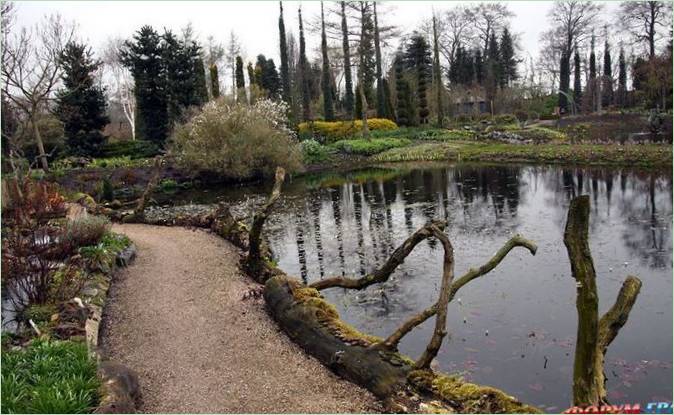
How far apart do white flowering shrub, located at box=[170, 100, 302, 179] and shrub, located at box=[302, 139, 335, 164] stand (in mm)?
5871

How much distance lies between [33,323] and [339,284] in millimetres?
3544

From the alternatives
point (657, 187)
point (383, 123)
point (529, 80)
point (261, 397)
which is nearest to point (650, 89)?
point (383, 123)

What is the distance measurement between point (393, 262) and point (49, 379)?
3.67 meters

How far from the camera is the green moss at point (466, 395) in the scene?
450 cm

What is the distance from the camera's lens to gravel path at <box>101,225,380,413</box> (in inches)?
204

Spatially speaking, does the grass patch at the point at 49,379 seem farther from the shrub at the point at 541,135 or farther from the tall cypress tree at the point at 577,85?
the tall cypress tree at the point at 577,85

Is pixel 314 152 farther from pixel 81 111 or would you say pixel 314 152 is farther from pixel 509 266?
pixel 509 266

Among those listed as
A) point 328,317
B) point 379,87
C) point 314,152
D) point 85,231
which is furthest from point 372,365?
point 379,87

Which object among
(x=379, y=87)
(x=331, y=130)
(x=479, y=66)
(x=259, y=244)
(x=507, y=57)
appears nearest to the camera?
(x=259, y=244)

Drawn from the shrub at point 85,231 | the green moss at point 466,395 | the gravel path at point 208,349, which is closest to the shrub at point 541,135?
the gravel path at point 208,349

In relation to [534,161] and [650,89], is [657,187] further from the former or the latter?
[650,89]

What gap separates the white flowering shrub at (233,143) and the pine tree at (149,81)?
856cm

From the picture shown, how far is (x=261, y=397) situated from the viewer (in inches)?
206

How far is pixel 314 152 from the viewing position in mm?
31406
